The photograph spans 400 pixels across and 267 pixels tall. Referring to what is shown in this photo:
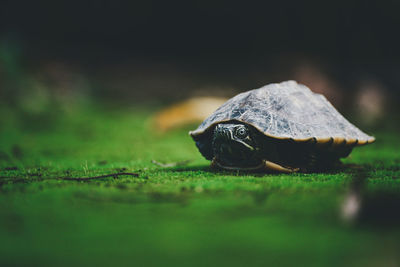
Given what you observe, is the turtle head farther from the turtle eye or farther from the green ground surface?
the green ground surface

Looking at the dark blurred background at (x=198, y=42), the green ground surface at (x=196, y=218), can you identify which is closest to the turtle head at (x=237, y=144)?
the green ground surface at (x=196, y=218)

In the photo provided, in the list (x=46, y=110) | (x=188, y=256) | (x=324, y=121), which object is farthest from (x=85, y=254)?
(x=46, y=110)

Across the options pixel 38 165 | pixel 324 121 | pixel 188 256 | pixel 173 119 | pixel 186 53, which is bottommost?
pixel 188 256

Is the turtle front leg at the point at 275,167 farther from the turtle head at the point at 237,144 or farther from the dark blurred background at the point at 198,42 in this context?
the dark blurred background at the point at 198,42

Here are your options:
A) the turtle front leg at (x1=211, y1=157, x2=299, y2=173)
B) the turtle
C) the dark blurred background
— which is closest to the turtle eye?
the turtle

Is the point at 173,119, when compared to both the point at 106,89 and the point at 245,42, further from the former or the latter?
the point at 245,42
